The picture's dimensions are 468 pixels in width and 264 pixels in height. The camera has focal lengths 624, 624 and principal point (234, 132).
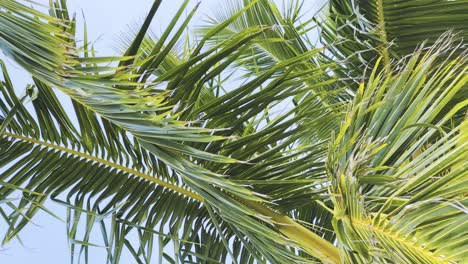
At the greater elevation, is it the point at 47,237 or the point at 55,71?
the point at 47,237

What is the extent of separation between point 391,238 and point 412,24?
732mm

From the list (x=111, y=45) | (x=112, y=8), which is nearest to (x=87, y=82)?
(x=111, y=45)

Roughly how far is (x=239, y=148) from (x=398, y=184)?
1.01 feet

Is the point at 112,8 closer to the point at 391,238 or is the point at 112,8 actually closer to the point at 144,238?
the point at 144,238

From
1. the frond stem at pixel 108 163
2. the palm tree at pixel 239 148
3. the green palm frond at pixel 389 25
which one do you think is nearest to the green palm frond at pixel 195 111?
the palm tree at pixel 239 148

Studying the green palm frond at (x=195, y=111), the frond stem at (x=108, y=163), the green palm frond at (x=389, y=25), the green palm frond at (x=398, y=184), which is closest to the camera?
the green palm frond at (x=398, y=184)

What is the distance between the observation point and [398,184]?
0.73 meters

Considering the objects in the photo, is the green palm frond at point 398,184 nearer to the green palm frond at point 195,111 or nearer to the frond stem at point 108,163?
the green palm frond at point 195,111

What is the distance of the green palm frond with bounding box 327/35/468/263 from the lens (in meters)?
0.64

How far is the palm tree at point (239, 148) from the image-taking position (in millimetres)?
698

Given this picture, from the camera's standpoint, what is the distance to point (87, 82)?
0.77m

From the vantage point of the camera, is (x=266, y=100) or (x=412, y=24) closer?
(x=266, y=100)

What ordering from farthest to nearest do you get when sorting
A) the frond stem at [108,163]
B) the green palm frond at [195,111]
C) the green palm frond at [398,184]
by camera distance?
the frond stem at [108,163]
the green palm frond at [195,111]
the green palm frond at [398,184]

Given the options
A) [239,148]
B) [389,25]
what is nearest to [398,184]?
[239,148]
